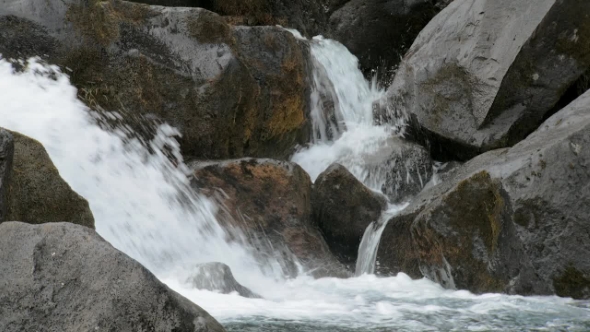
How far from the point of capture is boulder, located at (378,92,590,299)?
554cm

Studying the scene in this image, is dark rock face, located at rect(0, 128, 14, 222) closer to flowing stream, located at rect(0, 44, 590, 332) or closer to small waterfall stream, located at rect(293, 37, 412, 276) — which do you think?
flowing stream, located at rect(0, 44, 590, 332)

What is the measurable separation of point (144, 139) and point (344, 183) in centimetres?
197

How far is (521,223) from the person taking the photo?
222 inches

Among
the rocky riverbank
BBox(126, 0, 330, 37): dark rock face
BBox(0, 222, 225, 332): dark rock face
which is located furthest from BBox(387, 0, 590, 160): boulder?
BBox(0, 222, 225, 332): dark rock face

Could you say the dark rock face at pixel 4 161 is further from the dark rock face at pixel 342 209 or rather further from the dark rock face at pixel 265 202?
the dark rock face at pixel 342 209

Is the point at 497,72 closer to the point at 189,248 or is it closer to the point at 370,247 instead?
the point at 370,247

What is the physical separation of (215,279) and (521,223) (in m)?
2.23

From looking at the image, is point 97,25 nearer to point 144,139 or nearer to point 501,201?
point 144,139

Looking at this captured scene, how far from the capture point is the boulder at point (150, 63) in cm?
757

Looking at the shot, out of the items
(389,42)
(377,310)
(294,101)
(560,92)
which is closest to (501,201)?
(377,310)

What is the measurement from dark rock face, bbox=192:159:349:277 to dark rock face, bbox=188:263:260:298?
1.50 meters

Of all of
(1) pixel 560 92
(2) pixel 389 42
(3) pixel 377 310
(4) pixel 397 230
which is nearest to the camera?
(3) pixel 377 310

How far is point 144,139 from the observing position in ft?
24.6

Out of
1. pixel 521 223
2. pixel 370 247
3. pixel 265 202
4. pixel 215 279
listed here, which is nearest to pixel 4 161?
pixel 215 279
